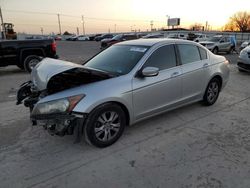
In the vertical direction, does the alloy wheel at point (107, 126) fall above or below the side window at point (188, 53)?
below

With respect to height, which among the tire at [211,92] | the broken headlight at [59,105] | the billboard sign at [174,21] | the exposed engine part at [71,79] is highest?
the billboard sign at [174,21]

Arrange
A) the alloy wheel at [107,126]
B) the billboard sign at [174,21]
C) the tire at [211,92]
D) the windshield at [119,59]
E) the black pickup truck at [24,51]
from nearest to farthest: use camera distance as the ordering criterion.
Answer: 1. the alloy wheel at [107,126]
2. the windshield at [119,59]
3. the tire at [211,92]
4. the black pickup truck at [24,51]
5. the billboard sign at [174,21]

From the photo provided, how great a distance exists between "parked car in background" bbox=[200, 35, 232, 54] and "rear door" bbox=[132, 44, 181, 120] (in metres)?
15.7

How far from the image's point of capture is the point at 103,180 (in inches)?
107

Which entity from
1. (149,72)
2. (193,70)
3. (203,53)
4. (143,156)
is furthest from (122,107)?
(203,53)

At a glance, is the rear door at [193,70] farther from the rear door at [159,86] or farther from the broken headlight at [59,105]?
the broken headlight at [59,105]

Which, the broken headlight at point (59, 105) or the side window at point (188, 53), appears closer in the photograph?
the broken headlight at point (59, 105)

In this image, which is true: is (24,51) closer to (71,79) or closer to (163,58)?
(71,79)

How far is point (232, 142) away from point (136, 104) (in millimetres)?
1636

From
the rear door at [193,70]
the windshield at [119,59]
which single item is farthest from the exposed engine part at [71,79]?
the rear door at [193,70]

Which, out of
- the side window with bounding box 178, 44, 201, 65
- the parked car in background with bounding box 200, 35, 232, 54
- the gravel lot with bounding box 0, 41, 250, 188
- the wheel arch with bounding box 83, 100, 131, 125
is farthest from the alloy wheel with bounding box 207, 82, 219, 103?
the parked car in background with bounding box 200, 35, 232, 54

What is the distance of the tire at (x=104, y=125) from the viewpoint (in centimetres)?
314

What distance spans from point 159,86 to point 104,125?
1.20 metres

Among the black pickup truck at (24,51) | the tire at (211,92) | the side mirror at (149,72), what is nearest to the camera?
the side mirror at (149,72)
